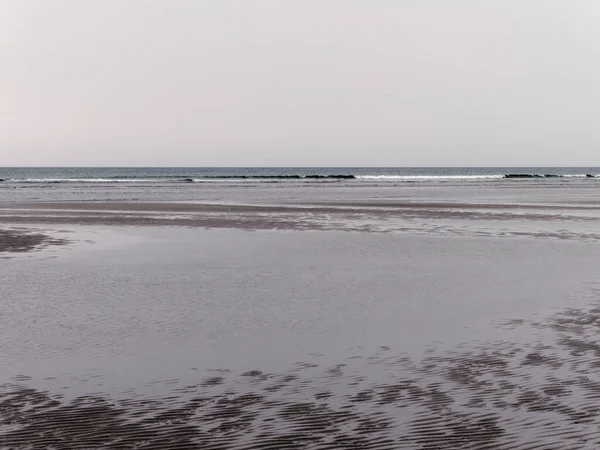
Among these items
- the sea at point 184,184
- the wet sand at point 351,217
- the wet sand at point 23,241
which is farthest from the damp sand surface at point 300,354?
the sea at point 184,184

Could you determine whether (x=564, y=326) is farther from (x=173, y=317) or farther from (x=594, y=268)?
(x=594, y=268)

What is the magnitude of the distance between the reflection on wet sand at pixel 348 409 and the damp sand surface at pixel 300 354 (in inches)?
1.0

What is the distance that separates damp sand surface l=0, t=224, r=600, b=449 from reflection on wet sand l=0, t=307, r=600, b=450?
0.03m

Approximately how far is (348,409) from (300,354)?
7.66 ft

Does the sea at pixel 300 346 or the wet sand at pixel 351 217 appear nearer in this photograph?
the sea at pixel 300 346

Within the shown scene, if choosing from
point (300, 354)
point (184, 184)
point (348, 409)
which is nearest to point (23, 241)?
point (300, 354)

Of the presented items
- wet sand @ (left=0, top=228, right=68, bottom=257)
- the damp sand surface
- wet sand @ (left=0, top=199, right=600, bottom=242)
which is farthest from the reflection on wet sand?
wet sand @ (left=0, top=199, right=600, bottom=242)

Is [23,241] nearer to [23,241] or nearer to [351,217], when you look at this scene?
[23,241]

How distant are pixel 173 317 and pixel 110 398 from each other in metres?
4.50

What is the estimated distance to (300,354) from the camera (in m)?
9.70

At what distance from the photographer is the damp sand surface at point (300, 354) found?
22.5ft

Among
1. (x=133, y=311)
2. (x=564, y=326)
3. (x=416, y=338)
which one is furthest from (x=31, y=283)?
(x=564, y=326)

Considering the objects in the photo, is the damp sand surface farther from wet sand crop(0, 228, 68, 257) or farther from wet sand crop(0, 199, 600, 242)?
wet sand crop(0, 199, 600, 242)

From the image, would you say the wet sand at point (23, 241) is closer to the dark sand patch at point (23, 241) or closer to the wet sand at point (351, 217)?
the dark sand patch at point (23, 241)
